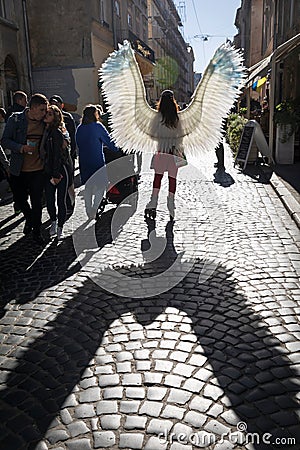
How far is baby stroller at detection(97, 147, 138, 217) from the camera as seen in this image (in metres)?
8.37

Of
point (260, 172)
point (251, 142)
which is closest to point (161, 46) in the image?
point (251, 142)

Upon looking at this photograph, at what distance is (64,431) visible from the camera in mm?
2707

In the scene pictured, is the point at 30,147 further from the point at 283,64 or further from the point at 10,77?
the point at 10,77

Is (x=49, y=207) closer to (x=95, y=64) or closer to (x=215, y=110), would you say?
(x=215, y=110)

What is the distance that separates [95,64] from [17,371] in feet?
72.5

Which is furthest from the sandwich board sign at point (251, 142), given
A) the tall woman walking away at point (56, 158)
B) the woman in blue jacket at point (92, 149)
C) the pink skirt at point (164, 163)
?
the tall woman walking away at point (56, 158)

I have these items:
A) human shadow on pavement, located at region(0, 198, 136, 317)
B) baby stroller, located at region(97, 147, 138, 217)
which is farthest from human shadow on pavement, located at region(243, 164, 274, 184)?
human shadow on pavement, located at region(0, 198, 136, 317)

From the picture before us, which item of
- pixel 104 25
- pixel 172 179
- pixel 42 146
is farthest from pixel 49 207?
pixel 104 25

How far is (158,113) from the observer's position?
21.4 feet

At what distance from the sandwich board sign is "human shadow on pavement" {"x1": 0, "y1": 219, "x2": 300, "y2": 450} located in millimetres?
8367

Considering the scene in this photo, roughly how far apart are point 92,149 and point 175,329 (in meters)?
4.15

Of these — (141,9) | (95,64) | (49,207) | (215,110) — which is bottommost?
(49,207)

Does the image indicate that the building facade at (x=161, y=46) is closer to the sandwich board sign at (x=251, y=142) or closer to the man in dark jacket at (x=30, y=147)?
the sandwich board sign at (x=251, y=142)

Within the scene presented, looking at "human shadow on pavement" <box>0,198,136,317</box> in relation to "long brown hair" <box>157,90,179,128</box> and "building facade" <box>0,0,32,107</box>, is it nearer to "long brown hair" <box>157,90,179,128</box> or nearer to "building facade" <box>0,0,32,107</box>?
"long brown hair" <box>157,90,179,128</box>
